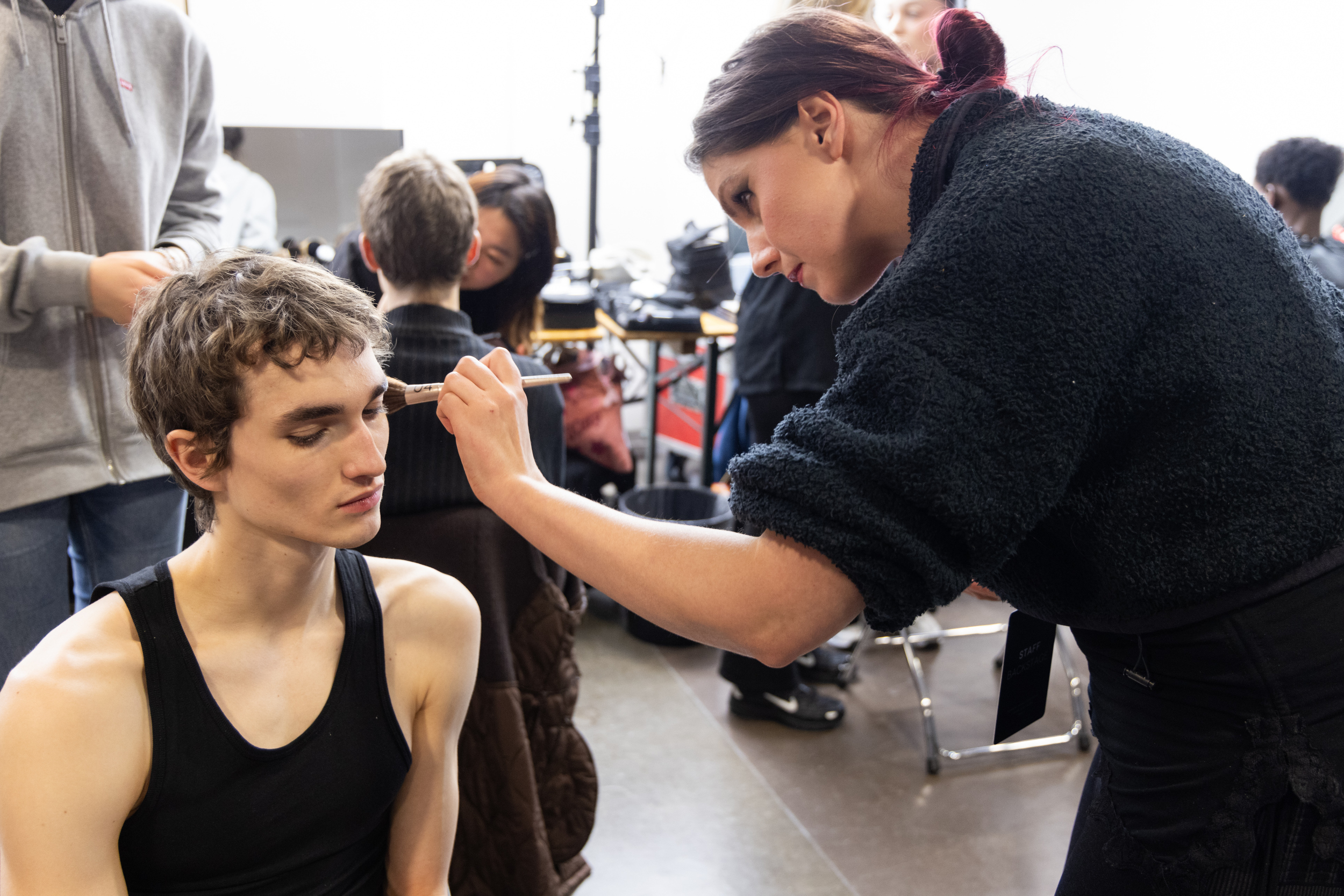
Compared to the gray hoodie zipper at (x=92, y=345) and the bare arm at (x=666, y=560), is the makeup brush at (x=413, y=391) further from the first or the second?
the gray hoodie zipper at (x=92, y=345)

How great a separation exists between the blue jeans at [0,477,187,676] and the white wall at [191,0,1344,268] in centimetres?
192

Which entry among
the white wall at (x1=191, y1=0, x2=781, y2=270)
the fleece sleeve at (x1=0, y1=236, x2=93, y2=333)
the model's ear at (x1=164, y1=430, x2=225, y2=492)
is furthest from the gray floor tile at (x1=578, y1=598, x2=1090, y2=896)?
the white wall at (x1=191, y1=0, x2=781, y2=270)

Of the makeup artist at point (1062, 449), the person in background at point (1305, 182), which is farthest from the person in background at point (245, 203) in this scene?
the person in background at point (1305, 182)

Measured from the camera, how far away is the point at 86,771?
92 centimetres

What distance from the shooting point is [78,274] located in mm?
1335

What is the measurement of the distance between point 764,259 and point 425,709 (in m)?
0.66

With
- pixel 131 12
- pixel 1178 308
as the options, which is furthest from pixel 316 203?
pixel 1178 308

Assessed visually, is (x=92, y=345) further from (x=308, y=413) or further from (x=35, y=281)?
(x=308, y=413)

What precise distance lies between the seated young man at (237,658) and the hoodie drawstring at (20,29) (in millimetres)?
551

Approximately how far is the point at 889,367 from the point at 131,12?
1.31m

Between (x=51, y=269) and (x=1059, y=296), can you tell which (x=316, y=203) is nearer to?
(x=51, y=269)

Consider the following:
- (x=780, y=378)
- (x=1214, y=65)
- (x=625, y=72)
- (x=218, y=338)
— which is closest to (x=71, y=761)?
(x=218, y=338)

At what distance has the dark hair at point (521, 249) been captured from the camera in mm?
2209

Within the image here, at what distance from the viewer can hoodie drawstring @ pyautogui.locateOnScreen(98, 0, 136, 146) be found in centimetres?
140
